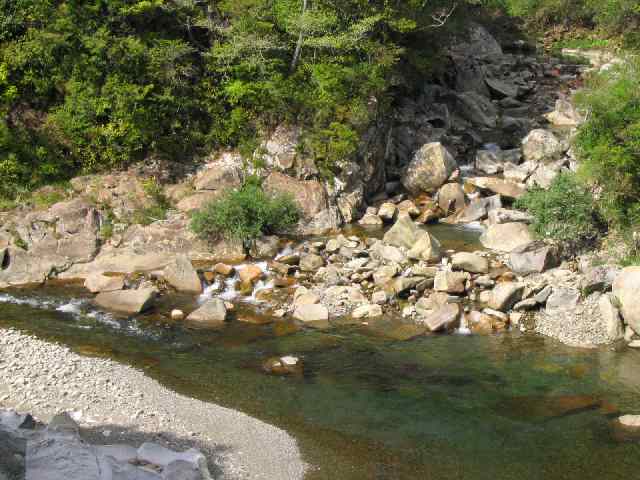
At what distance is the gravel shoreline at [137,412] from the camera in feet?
36.9

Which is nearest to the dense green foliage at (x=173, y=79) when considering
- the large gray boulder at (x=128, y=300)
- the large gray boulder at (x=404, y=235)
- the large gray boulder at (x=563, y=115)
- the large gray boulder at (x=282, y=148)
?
the large gray boulder at (x=282, y=148)

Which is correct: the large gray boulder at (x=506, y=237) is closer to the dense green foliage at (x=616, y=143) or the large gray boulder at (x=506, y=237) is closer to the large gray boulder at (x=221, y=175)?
the dense green foliage at (x=616, y=143)

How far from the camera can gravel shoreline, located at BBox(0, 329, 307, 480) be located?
11.2m

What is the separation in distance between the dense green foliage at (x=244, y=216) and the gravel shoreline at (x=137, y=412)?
30.0 feet

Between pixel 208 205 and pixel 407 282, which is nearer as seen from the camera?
pixel 407 282

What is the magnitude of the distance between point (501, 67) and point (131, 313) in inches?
1356

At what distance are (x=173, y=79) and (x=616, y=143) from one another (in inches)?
710

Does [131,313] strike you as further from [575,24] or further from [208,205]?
[575,24]

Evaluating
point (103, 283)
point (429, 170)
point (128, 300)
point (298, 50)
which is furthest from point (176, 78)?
point (128, 300)

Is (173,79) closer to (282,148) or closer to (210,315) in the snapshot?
(282,148)

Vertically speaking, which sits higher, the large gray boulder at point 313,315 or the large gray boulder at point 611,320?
the large gray boulder at point 611,320

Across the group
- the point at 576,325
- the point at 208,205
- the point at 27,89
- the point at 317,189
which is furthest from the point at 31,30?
the point at 576,325

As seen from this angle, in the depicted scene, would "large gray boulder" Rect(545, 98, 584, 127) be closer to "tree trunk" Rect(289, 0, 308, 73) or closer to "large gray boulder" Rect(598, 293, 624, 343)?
"tree trunk" Rect(289, 0, 308, 73)

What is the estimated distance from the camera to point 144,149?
2769 cm
